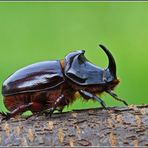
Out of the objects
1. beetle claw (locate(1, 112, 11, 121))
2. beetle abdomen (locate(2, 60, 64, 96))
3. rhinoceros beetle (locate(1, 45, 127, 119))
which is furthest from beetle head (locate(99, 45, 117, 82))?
beetle claw (locate(1, 112, 11, 121))

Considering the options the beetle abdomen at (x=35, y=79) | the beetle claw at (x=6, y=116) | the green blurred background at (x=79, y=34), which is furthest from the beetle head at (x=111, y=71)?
the green blurred background at (x=79, y=34)

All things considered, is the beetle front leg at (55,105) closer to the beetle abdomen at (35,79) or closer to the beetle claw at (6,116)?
the beetle abdomen at (35,79)

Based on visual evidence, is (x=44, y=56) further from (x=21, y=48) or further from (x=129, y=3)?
Result: (x=129, y=3)

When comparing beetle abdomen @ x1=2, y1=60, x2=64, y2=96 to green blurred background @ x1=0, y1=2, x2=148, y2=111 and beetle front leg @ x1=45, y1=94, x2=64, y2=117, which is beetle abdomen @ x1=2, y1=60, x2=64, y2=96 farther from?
green blurred background @ x1=0, y1=2, x2=148, y2=111

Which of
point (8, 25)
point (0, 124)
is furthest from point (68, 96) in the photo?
point (8, 25)

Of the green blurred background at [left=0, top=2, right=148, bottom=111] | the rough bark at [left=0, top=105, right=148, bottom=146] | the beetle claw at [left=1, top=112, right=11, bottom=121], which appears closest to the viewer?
the rough bark at [left=0, top=105, right=148, bottom=146]

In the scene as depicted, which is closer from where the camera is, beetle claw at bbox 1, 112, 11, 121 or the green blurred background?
beetle claw at bbox 1, 112, 11, 121
